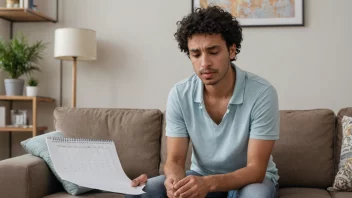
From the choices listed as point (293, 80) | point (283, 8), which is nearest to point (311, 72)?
point (293, 80)

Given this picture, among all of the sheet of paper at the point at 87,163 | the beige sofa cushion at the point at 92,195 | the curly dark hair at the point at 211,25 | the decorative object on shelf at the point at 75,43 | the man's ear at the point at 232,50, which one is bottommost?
the beige sofa cushion at the point at 92,195

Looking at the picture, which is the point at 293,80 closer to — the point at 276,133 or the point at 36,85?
the point at 276,133

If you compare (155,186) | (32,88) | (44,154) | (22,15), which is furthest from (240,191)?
(22,15)

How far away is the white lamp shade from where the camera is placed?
10.6 ft

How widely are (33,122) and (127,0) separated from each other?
1082 millimetres

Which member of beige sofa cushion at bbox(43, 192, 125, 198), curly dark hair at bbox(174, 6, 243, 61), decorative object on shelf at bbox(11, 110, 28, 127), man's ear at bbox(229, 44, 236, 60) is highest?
curly dark hair at bbox(174, 6, 243, 61)

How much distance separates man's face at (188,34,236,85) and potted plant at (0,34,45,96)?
1.85 m

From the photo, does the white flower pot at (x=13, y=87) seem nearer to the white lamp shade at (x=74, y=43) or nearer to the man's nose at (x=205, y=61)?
the white lamp shade at (x=74, y=43)

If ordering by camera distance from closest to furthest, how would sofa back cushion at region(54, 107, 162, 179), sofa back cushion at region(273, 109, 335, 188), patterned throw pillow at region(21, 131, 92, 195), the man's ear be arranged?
the man's ear, patterned throw pillow at region(21, 131, 92, 195), sofa back cushion at region(273, 109, 335, 188), sofa back cushion at region(54, 107, 162, 179)

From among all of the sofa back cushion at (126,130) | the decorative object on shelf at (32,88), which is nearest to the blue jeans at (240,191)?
the sofa back cushion at (126,130)

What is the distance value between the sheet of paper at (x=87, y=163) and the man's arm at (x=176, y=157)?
17cm

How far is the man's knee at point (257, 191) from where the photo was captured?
1605 mm

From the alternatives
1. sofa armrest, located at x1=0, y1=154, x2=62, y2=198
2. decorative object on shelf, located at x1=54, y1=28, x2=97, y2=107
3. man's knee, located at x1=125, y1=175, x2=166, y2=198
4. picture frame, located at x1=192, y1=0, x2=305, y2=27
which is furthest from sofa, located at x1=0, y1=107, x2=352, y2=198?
picture frame, located at x1=192, y1=0, x2=305, y2=27

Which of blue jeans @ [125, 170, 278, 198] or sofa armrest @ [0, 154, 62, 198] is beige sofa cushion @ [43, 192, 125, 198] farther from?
blue jeans @ [125, 170, 278, 198]
